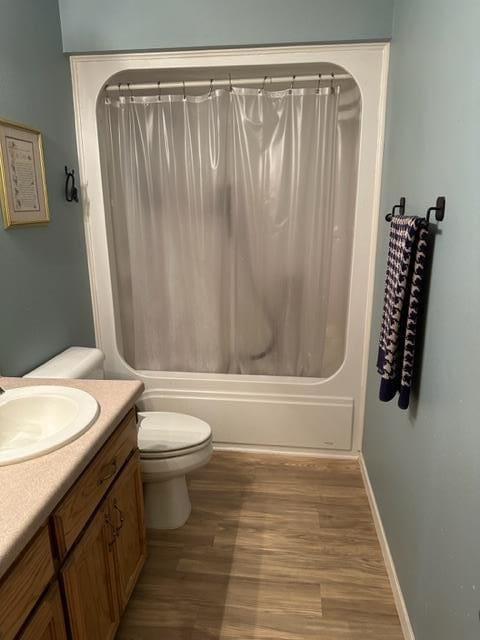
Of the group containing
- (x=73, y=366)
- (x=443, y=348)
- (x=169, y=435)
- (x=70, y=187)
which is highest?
(x=70, y=187)

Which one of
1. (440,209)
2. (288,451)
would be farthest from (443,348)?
(288,451)

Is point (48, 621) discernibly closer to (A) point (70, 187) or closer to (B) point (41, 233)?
(B) point (41, 233)

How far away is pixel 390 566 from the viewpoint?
5.64 ft

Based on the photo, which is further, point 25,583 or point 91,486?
point 91,486

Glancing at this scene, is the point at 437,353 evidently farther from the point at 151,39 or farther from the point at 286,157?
the point at 151,39

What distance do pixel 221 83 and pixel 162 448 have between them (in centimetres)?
180

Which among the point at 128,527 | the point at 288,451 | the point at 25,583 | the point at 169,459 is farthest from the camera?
the point at 288,451

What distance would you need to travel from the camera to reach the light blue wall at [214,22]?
6.31 ft

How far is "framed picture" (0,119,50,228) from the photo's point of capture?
167 centimetres

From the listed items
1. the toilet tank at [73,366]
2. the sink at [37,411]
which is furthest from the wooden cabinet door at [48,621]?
the toilet tank at [73,366]

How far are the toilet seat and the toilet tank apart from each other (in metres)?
0.33

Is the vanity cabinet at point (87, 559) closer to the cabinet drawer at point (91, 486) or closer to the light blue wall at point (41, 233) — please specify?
the cabinet drawer at point (91, 486)

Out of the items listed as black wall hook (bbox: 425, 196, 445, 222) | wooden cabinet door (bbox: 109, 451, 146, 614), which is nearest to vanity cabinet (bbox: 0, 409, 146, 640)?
wooden cabinet door (bbox: 109, 451, 146, 614)

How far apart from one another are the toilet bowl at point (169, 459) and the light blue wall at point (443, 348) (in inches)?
32.8
